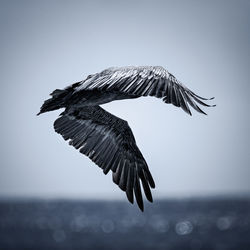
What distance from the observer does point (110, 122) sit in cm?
1087

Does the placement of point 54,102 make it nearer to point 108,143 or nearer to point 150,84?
point 108,143

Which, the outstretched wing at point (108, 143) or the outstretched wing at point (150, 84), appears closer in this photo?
the outstretched wing at point (150, 84)

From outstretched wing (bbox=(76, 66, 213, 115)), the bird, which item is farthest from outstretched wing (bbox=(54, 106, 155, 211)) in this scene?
outstretched wing (bbox=(76, 66, 213, 115))

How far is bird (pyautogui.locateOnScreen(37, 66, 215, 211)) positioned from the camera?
7273mm

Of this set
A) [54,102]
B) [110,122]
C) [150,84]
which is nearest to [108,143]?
[110,122]

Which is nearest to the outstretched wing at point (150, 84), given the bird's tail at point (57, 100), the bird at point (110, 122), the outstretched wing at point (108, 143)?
the bird at point (110, 122)

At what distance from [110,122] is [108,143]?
0.48m

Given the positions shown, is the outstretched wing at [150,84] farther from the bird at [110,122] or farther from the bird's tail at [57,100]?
the bird's tail at [57,100]

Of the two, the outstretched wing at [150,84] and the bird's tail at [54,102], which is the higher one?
the bird's tail at [54,102]

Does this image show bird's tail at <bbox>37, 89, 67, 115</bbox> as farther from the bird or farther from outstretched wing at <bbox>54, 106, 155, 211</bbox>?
outstretched wing at <bbox>54, 106, 155, 211</bbox>

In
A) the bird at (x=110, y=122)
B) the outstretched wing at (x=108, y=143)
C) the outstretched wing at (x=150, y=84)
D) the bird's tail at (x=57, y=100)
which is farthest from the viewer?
the outstretched wing at (x=108, y=143)

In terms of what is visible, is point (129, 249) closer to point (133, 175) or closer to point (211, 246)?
point (211, 246)

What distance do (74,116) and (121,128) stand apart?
1008mm

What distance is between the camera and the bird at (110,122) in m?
7.27
